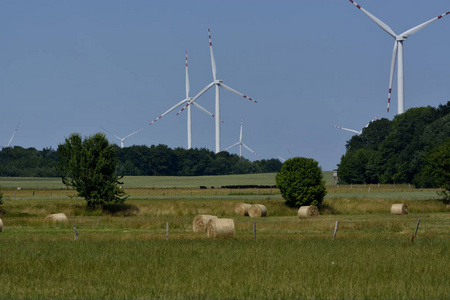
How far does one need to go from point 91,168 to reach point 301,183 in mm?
23058

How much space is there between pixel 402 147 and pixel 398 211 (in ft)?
304

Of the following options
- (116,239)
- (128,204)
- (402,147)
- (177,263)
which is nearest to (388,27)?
(402,147)

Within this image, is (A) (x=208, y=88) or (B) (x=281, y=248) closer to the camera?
(B) (x=281, y=248)

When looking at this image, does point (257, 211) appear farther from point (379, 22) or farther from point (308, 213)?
point (379, 22)

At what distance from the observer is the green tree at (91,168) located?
251ft

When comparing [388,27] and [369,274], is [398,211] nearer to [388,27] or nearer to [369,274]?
[369,274]

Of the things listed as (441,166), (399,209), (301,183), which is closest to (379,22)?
(441,166)

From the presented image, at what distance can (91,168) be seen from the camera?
254 feet

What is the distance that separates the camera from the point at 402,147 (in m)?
163

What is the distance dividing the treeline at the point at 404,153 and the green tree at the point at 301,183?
60732 millimetres

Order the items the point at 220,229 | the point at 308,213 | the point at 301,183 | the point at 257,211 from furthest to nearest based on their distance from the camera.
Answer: the point at 301,183 → the point at 257,211 → the point at 308,213 → the point at 220,229

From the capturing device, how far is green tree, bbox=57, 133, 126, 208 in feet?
251

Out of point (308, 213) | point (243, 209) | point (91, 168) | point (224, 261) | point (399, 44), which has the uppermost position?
point (399, 44)

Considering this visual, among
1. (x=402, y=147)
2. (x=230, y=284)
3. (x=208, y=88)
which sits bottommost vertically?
(x=230, y=284)
